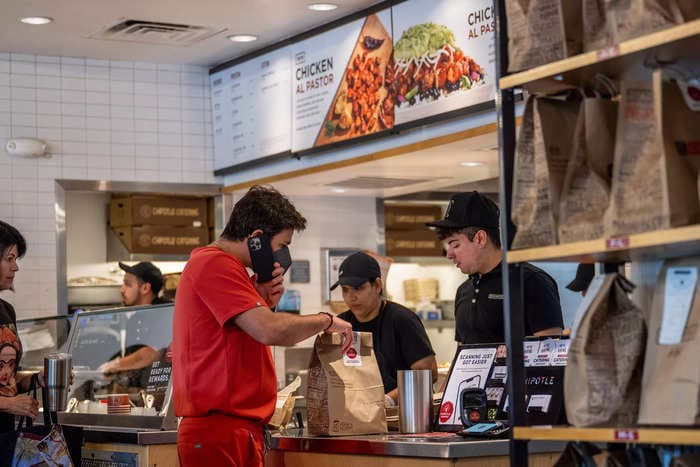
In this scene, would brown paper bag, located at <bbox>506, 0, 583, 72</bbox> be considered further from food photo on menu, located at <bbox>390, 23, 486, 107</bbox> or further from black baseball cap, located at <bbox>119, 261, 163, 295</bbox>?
black baseball cap, located at <bbox>119, 261, 163, 295</bbox>

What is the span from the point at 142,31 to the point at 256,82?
96cm

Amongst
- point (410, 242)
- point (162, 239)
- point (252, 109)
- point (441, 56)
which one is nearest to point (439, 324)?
point (410, 242)

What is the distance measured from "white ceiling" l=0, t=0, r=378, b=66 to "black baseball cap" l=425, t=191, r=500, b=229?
8.25 feet

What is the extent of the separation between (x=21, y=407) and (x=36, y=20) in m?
3.46

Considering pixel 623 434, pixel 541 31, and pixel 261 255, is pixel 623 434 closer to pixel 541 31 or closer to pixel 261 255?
pixel 541 31

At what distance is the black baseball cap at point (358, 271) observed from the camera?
5.43m

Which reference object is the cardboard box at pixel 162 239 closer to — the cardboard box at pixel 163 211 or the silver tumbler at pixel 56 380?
the cardboard box at pixel 163 211

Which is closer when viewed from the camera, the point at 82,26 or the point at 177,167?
the point at 82,26

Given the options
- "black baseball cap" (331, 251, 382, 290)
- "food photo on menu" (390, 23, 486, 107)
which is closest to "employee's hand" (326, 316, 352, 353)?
"black baseball cap" (331, 251, 382, 290)

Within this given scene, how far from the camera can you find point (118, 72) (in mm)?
8039

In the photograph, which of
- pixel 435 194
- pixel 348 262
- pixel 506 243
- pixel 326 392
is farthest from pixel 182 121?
pixel 506 243

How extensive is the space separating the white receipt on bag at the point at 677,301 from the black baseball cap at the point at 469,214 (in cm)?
206

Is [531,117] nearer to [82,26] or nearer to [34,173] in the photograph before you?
[82,26]

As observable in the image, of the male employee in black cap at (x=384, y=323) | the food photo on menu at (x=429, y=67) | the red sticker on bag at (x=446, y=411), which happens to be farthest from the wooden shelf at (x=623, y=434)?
the food photo on menu at (x=429, y=67)
